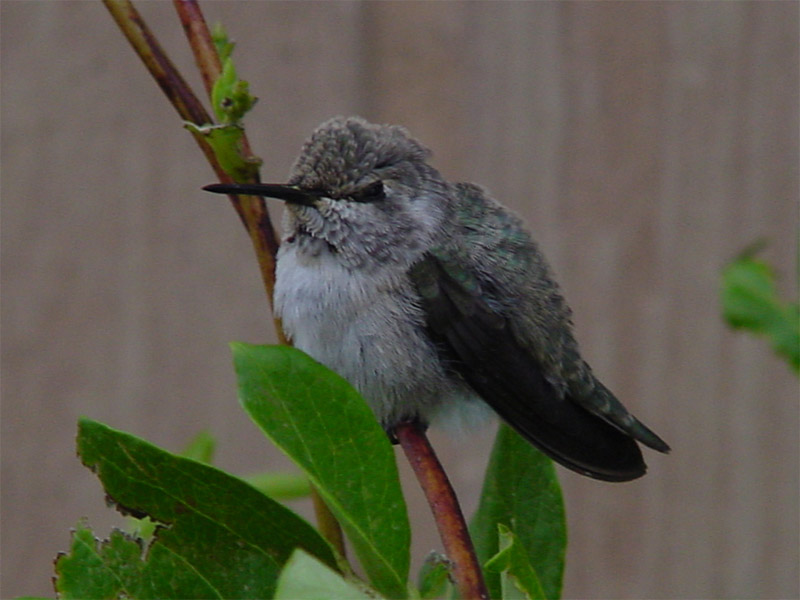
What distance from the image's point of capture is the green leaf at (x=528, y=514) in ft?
4.41

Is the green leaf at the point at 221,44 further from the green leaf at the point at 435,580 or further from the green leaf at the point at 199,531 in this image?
the green leaf at the point at 435,580

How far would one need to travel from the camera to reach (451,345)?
2.08m

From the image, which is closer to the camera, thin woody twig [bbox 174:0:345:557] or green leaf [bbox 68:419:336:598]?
green leaf [bbox 68:419:336:598]

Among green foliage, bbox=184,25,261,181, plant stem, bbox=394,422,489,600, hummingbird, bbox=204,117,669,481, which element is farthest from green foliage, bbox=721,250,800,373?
green foliage, bbox=184,25,261,181

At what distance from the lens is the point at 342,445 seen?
1.12 m

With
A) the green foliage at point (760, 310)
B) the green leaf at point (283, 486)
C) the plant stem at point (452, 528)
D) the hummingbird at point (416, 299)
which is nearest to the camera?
the plant stem at point (452, 528)

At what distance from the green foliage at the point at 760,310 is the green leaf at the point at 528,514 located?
69 centimetres

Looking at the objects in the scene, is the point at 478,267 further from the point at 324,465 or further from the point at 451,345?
the point at 324,465

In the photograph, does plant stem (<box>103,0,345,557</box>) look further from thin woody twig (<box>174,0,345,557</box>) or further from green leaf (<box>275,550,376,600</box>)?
green leaf (<box>275,550,376,600</box>)

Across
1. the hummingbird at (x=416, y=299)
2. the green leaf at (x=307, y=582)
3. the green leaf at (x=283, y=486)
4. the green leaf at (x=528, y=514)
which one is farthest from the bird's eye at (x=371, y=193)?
the green leaf at (x=307, y=582)

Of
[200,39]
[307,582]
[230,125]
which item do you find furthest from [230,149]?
[307,582]

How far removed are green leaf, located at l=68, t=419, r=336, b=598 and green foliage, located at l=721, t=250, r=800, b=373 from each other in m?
1.13

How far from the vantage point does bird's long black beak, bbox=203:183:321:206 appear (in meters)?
1.37

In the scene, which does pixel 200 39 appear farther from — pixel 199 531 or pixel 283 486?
pixel 283 486
